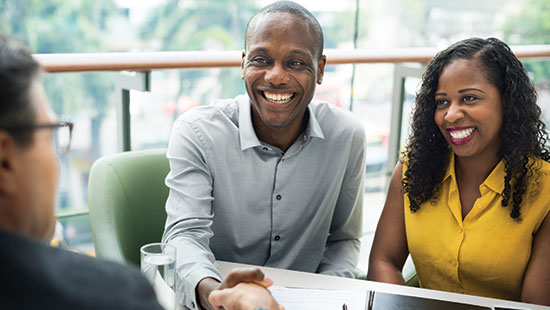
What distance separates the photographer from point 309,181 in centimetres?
185

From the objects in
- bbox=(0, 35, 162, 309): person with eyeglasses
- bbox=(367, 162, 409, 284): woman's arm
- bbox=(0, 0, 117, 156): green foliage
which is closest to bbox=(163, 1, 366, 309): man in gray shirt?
bbox=(367, 162, 409, 284): woman's arm

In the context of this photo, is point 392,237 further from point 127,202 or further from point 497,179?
point 127,202

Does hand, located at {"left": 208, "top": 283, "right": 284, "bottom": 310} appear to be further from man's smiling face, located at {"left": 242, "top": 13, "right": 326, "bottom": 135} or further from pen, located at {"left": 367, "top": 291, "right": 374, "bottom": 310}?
man's smiling face, located at {"left": 242, "top": 13, "right": 326, "bottom": 135}

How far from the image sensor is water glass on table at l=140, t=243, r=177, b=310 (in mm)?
1221

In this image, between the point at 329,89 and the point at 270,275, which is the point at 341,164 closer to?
the point at 270,275

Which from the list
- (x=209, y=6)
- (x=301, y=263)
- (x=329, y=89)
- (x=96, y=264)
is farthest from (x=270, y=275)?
(x=209, y=6)

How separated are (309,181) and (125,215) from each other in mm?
581

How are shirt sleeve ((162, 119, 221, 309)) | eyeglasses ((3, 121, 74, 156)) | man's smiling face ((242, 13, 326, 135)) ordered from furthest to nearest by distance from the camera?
1. man's smiling face ((242, 13, 326, 135))
2. shirt sleeve ((162, 119, 221, 309))
3. eyeglasses ((3, 121, 74, 156))

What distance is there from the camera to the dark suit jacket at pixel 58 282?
0.64 metres

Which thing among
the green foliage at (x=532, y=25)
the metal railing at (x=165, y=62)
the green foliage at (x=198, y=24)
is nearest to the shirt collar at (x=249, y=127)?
the metal railing at (x=165, y=62)

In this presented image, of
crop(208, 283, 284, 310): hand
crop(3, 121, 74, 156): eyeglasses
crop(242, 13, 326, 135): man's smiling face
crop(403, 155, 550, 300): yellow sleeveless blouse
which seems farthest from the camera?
crop(242, 13, 326, 135): man's smiling face

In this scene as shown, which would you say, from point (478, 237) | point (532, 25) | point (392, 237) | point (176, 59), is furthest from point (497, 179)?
point (532, 25)

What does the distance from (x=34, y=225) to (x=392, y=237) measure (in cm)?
123

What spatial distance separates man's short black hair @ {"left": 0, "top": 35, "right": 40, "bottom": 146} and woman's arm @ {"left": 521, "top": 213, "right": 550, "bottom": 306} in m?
1.33
